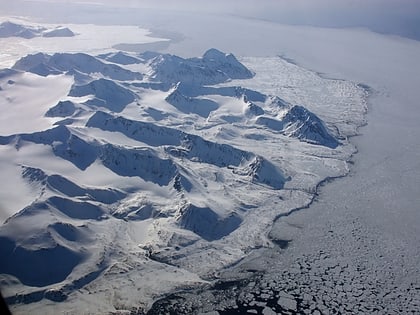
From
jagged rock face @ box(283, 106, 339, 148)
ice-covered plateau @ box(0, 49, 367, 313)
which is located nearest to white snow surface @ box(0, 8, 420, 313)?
ice-covered plateau @ box(0, 49, 367, 313)

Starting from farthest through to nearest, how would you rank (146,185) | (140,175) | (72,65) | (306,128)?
1. (72,65)
2. (306,128)
3. (140,175)
4. (146,185)

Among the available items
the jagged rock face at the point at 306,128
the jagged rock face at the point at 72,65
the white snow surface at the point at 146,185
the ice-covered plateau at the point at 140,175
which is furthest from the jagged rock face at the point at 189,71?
the jagged rock face at the point at 306,128

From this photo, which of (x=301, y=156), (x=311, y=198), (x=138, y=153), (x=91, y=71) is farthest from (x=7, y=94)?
(x=311, y=198)

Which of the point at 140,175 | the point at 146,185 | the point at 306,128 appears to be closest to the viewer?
the point at 146,185

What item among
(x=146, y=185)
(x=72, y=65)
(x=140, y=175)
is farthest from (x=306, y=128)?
(x=72, y=65)

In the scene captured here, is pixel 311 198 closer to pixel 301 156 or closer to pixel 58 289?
pixel 301 156

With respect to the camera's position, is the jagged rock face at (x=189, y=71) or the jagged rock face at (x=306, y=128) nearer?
the jagged rock face at (x=306, y=128)

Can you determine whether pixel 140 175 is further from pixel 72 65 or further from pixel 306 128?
pixel 72 65

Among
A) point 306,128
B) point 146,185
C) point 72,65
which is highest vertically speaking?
point 72,65

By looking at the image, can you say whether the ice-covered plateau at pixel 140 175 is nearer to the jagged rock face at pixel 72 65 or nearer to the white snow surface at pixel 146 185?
the white snow surface at pixel 146 185

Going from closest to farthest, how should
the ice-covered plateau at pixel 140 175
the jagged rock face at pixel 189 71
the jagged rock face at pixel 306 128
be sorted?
the ice-covered plateau at pixel 140 175 → the jagged rock face at pixel 306 128 → the jagged rock face at pixel 189 71
